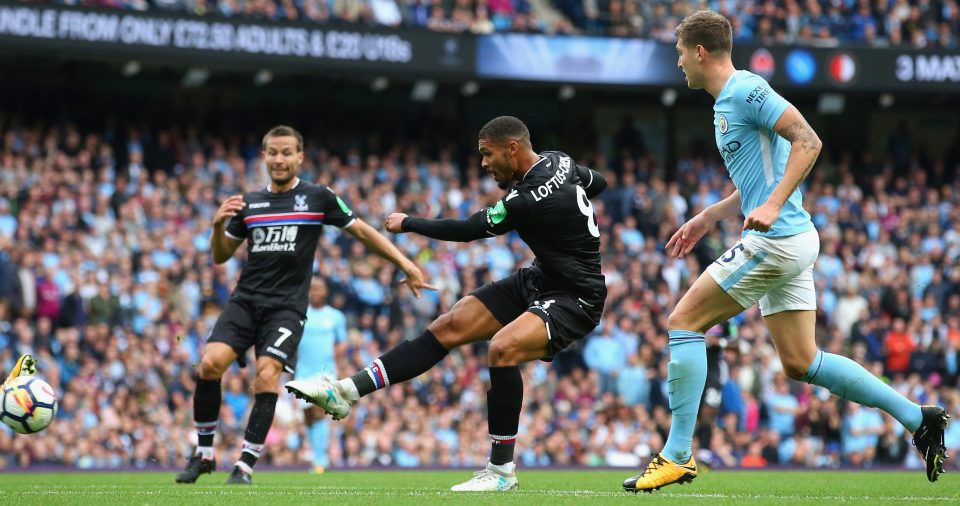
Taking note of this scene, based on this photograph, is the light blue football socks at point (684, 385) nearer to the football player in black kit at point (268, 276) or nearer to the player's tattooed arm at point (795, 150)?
the player's tattooed arm at point (795, 150)

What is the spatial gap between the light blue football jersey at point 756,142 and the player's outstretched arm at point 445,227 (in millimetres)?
1411

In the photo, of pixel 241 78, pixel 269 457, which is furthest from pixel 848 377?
pixel 241 78

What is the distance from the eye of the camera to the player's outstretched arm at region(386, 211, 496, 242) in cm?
735

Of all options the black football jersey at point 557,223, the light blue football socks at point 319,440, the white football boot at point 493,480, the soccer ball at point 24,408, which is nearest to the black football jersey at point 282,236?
the soccer ball at point 24,408

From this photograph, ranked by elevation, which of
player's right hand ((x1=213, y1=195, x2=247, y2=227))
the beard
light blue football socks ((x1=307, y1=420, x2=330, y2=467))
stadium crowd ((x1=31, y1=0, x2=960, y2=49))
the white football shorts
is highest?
stadium crowd ((x1=31, y1=0, x2=960, y2=49))

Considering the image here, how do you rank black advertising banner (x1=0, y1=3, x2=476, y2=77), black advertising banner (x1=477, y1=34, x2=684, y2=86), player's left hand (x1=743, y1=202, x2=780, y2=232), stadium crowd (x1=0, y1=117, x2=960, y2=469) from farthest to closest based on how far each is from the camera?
black advertising banner (x1=477, y1=34, x2=684, y2=86)
black advertising banner (x1=0, y1=3, x2=476, y2=77)
stadium crowd (x1=0, y1=117, x2=960, y2=469)
player's left hand (x1=743, y1=202, x2=780, y2=232)

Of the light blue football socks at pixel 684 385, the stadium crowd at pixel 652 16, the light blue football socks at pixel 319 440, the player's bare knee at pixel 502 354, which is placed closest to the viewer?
the light blue football socks at pixel 684 385

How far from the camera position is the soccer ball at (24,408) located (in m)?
7.80

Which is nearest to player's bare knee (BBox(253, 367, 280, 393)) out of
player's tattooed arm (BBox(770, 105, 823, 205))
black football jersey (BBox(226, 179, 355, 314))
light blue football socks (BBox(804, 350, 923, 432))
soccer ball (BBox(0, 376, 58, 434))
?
black football jersey (BBox(226, 179, 355, 314))

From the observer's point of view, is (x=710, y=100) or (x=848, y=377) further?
(x=710, y=100)

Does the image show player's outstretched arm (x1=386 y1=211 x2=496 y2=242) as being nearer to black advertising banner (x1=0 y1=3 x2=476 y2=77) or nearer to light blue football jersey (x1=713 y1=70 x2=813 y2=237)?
light blue football jersey (x1=713 y1=70 x2=813 y2=237)

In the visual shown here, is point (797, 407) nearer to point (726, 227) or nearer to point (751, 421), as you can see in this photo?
point (751, 421)

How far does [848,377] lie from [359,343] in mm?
10270

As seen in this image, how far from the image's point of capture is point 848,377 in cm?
721
